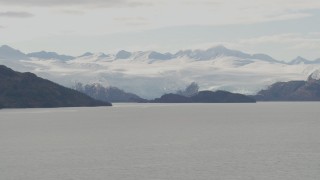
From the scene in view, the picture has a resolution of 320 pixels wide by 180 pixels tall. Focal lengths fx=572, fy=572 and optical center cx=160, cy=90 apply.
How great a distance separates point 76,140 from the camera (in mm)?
189375

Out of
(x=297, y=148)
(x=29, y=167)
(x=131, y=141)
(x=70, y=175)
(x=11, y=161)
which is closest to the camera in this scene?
(x=70, y=175)

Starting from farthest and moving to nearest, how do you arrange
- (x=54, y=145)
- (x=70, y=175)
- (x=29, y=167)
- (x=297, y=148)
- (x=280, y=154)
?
1. (x=54, y=145)
2. (x=297, y=148)
3. (x=280, y=154)
4. (x=29, y=167)
5. (x=70, y=175)

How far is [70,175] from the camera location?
360ft

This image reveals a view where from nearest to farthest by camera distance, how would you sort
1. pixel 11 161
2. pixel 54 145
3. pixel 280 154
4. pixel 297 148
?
pixel 11 161 → pixel 280 154 → pixel 297 148 → pixel 54 145

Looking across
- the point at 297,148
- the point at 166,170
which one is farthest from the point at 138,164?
the point at 297,148

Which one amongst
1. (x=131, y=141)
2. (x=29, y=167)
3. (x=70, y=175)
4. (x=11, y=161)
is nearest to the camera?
(x=70, y=175)

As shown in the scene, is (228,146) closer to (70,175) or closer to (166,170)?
(166,170)

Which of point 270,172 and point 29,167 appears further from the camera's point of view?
point 29,167

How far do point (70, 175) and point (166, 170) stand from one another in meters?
19.2

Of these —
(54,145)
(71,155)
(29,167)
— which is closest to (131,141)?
(54,145)

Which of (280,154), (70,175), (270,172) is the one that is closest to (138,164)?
(70,175)

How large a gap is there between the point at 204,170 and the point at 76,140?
82728 millimetres

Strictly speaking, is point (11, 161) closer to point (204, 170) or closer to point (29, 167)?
point (29, 167)

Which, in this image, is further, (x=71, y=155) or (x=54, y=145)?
(x=54, y=145)
